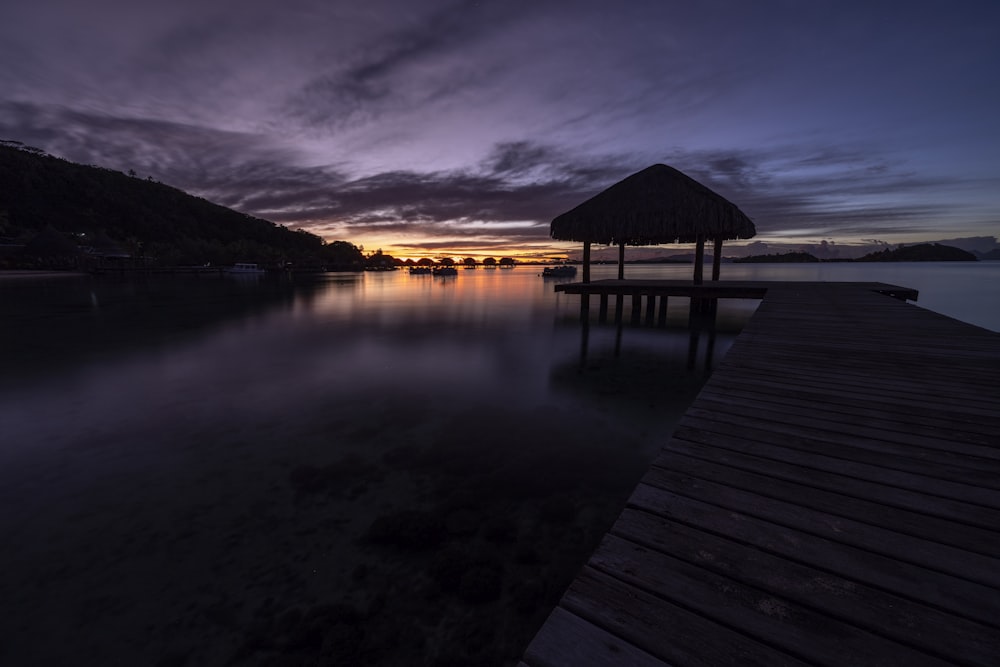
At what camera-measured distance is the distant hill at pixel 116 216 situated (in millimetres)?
66312

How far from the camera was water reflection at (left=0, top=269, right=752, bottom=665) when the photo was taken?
108 inches

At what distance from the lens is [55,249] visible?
51031mm

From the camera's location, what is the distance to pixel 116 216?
8175 centimetres

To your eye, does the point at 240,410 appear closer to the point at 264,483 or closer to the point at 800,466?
the point at 264,483

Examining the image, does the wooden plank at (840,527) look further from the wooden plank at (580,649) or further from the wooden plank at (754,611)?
the wooden plank at (580,649)

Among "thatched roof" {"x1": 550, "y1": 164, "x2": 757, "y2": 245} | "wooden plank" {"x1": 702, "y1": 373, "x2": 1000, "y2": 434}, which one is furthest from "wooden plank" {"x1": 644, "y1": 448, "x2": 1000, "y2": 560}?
"thatched roof" {"x1": 550, "y1": 164, "x2": 757, "y2": 245}

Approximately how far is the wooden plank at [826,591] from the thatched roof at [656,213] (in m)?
15.0

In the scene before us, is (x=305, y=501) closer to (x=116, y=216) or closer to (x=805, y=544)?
(x=805, y=544)

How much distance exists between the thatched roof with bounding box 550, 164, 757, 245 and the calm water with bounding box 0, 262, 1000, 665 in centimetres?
709

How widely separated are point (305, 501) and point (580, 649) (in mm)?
3705

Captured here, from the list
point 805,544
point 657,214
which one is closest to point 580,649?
point 805,544

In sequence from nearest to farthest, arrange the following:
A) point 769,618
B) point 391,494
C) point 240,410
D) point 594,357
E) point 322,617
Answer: point 769,618 → point 322,617 → point 391,494 → point 240,410 → point 594,357

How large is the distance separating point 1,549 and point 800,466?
19.8 ft

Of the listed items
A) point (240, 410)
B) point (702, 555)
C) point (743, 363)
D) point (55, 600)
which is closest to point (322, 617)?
point (55, 600)
